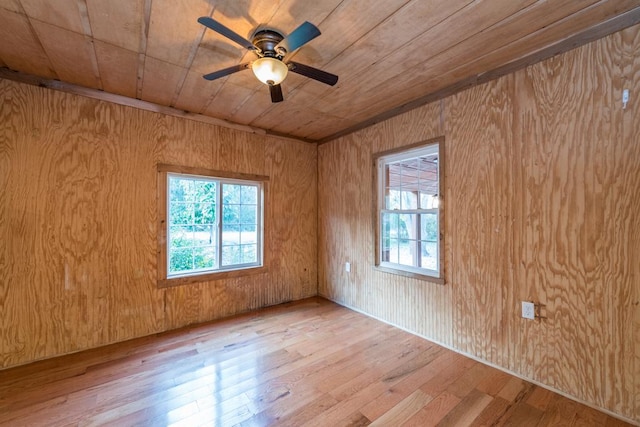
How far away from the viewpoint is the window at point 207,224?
10.2 ft

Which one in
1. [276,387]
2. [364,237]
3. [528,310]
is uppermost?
[364,237]

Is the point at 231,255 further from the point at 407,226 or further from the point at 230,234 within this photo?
the point at 407,226

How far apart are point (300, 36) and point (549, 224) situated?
7.32 ft

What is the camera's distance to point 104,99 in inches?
106

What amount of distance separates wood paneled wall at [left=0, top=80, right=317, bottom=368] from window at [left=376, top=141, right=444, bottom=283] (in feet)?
6.70

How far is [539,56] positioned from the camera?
2.04 metres

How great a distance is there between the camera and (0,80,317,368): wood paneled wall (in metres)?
2.33

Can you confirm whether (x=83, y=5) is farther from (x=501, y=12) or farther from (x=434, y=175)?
(x=434, y=175)

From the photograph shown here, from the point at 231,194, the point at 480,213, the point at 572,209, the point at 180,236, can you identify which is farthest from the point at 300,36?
the point at 180,236

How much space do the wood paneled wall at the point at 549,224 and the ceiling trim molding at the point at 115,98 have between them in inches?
90.7

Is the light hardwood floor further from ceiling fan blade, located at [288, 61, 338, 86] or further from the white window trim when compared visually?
ceiling fan blade, located at [288, 61, 338, 86]

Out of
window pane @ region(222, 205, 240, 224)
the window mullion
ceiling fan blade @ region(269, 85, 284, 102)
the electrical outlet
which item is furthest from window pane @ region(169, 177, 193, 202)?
the electrical outlet

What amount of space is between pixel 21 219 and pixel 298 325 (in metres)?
2.84

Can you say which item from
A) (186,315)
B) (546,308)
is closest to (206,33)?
(186,315)
